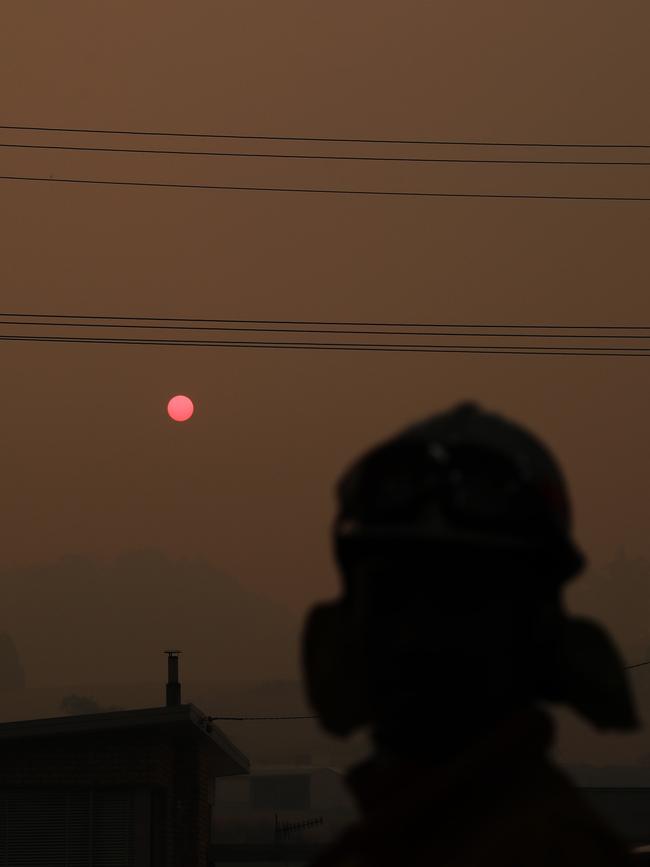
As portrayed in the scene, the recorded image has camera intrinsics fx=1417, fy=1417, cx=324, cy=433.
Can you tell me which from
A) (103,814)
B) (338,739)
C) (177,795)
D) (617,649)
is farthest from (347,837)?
(177,795)

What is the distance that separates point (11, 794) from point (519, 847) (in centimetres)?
2743

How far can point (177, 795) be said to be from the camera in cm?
2995

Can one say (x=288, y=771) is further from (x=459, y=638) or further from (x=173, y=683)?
(x=459, y=638)

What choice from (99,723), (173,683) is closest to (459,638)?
(99,723)

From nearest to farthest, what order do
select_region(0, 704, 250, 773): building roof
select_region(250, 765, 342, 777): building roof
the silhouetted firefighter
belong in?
the silhouetted firefighter < select_region(0, 704, 250, 773): building roof < select_region(250, 765, 342, 777): building roof

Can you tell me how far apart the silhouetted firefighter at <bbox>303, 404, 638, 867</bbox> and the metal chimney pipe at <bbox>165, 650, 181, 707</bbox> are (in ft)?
108

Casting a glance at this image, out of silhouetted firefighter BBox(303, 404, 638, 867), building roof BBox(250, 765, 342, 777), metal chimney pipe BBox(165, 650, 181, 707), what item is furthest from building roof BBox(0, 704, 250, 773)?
building roof BBox(250, 765, 342, 777)

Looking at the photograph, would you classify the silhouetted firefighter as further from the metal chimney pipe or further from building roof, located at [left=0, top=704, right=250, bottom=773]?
the metal chimney pipe

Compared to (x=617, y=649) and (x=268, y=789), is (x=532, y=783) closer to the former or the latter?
(x=617, y=649)

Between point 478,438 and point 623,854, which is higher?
point 478,438

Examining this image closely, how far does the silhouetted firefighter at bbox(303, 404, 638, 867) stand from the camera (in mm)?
1462

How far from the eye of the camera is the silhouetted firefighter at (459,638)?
146cm

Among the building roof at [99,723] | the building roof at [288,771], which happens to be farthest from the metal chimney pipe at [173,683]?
the building roof at [288,771]

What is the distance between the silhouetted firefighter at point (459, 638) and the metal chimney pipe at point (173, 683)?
3287cm
